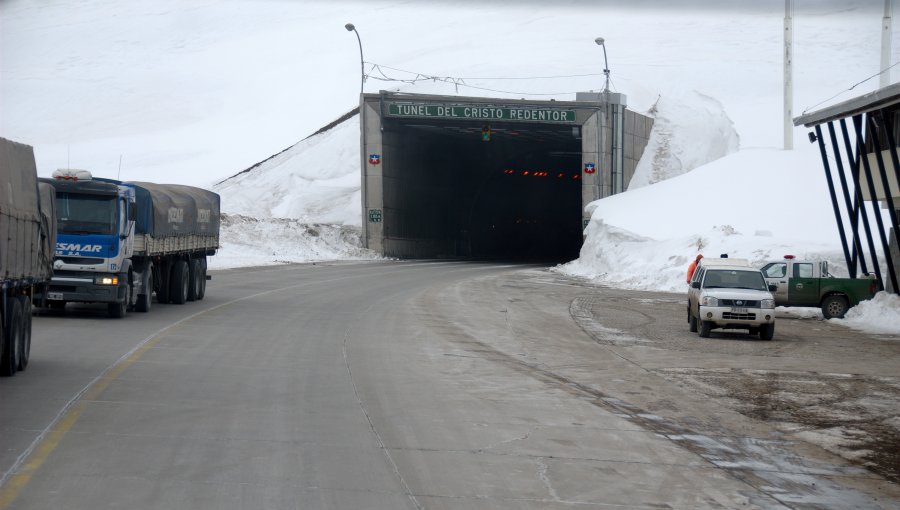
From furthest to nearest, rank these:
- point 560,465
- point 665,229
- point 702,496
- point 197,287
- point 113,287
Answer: point 665,229, point 197,287, point 113,287, point 560,465, point 702,496

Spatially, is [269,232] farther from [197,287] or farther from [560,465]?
[560,465]

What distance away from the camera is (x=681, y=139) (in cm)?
7200

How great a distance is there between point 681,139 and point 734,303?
4945 centimetres

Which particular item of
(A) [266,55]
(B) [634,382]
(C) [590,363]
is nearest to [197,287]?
(C) [590,363]

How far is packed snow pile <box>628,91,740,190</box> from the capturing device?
67.1 metres

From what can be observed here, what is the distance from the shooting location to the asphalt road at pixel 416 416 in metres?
9.01

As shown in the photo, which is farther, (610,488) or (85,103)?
(85,103)

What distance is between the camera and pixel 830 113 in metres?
32.7

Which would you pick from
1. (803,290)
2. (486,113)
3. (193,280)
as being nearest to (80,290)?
(193,280)

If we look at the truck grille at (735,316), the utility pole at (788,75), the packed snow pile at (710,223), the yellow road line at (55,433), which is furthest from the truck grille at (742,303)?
the utility pole at (788,75)

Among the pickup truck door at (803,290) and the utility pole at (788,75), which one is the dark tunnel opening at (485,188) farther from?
the pickup truck door at (803,290)

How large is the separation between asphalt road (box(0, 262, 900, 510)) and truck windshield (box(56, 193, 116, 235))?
1.97 m

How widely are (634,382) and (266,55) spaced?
169302 mm

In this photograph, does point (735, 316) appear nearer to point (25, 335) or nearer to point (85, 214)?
point (85, 214)
